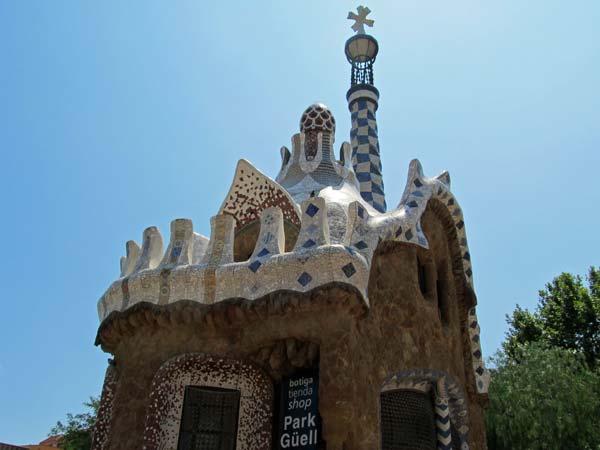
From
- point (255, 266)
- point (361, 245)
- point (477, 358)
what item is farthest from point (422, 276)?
point (255, 266)

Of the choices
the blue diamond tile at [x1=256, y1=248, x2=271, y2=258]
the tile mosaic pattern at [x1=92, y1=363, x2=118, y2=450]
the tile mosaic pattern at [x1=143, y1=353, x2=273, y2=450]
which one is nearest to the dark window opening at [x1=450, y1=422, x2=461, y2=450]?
the tile mosaic pattern at [x1=143, y1=353, x2=273, y2=450]

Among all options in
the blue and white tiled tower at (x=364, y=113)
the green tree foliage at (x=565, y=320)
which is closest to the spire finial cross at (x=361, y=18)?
the blue and white tiled tower at (x=364, y=113)

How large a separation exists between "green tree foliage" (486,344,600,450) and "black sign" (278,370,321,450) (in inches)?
286

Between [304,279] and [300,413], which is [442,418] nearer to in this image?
[300,413]

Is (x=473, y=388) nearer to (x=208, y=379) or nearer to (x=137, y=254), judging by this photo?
(x=208, y=379)

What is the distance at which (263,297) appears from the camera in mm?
6070

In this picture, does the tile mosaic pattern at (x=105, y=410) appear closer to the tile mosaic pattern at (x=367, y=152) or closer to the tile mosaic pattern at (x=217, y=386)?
the tile mosaic pattern at (x=217, y=386)

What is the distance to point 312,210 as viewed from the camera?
6355mm

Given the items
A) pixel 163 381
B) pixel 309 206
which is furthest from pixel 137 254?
pixel 309 206

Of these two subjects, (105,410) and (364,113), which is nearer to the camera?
(105,410)

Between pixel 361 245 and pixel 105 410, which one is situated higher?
pixel 361 245

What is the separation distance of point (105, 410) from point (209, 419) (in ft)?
4.45

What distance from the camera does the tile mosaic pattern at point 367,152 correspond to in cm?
1245

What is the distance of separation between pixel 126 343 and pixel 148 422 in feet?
3.18
